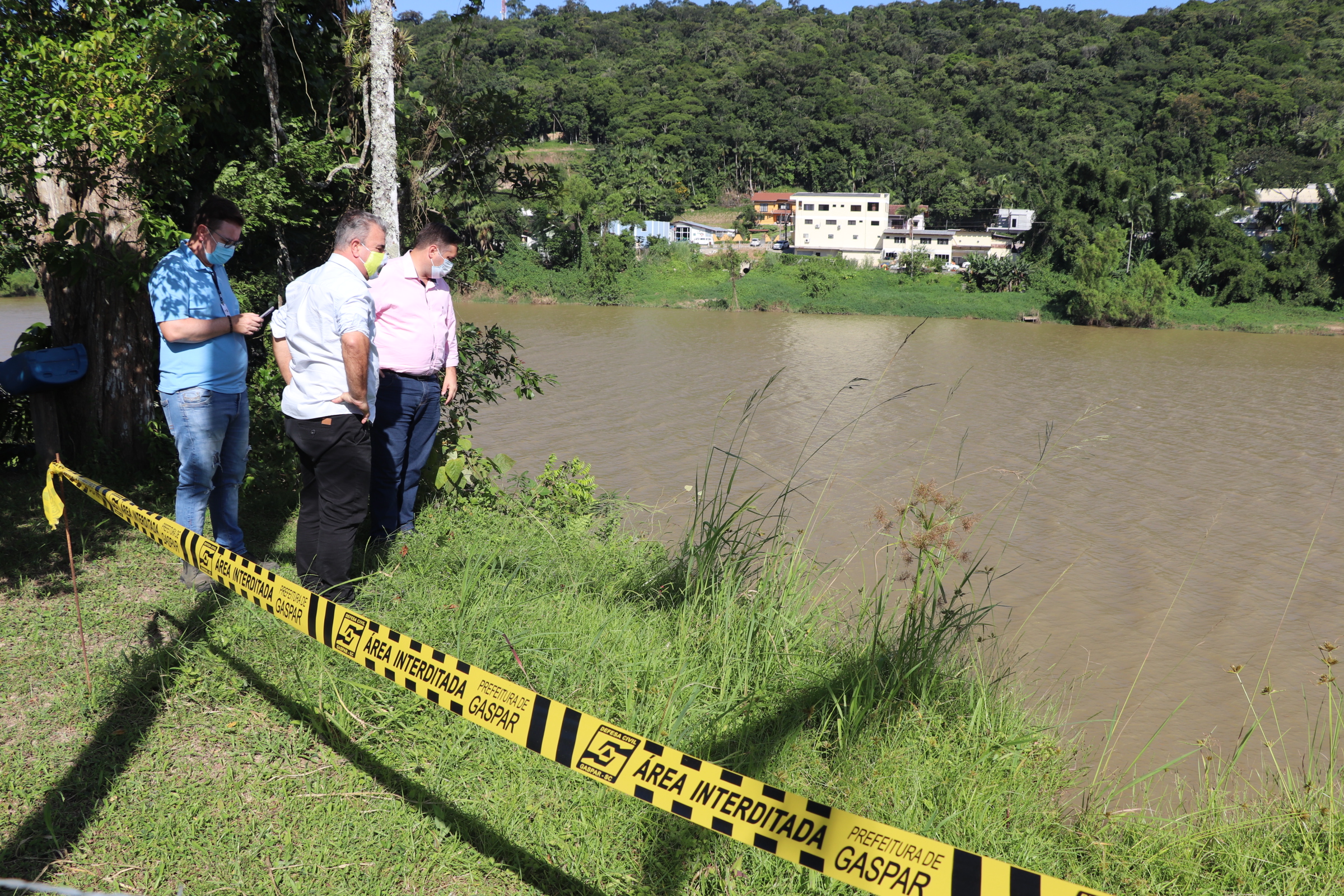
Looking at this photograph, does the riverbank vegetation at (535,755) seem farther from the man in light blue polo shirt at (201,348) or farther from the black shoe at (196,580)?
the man in light blue polo shirt at (201,348)

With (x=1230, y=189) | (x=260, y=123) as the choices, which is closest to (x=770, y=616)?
(x=260, y=123)

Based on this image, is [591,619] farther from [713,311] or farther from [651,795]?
[713,311]

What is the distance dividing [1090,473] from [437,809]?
11169mm

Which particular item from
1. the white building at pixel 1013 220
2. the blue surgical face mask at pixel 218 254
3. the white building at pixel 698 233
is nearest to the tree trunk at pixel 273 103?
the blue surgical face mask at pixel 218 254

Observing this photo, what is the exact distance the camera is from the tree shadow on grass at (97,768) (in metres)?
2.22

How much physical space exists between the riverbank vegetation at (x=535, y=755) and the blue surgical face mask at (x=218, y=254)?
4.67ft

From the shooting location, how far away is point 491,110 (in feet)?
20.3

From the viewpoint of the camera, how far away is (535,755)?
2.73 meters

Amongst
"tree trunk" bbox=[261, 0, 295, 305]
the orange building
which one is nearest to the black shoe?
"tree trunk" bbox=[261, 0, 295, 305]

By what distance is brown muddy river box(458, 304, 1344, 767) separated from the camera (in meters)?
5.93

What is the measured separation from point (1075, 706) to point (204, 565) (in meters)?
4.63

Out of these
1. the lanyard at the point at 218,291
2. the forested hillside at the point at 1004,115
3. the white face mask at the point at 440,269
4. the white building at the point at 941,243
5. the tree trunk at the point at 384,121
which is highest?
the forested hillside at the point at 1004,115

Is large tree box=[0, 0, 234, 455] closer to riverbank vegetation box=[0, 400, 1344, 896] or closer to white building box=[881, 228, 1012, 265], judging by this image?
riverbank vegetation box=[0, 400, 1344, 896]

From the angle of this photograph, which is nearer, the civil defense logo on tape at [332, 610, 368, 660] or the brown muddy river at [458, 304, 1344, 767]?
the civil defense logo on tape at [332, 610, 368, 660]
